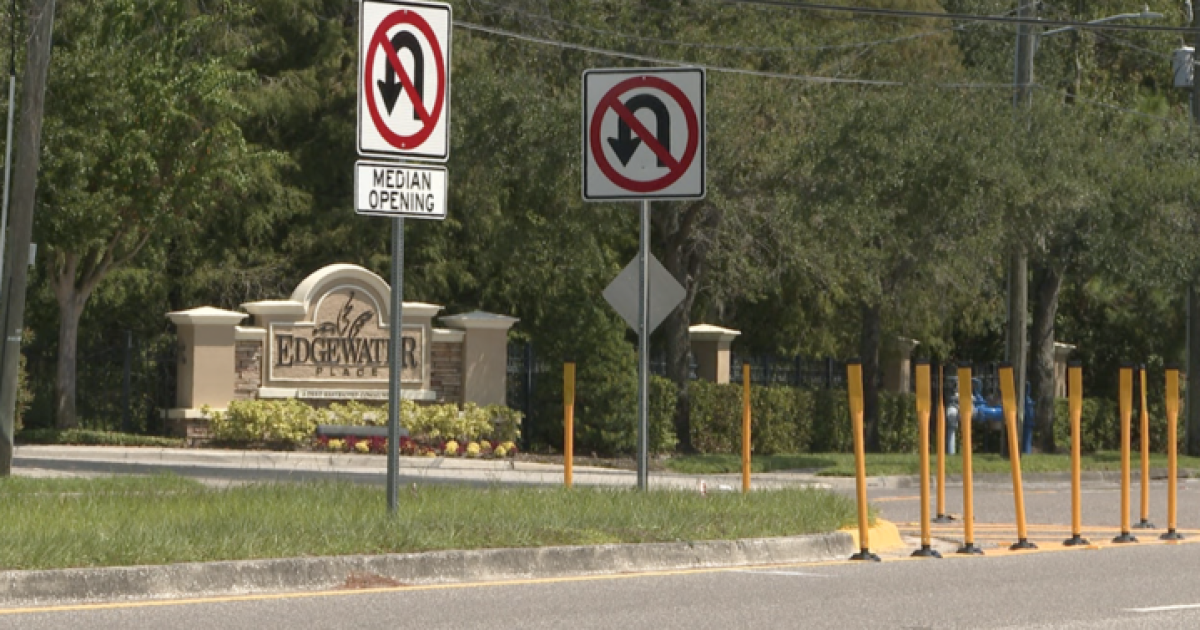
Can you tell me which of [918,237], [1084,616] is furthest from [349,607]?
[918,237]

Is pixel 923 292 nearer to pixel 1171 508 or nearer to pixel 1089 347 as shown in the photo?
pixel 1089 347

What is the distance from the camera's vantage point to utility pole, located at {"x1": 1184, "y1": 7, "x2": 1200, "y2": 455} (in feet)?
113

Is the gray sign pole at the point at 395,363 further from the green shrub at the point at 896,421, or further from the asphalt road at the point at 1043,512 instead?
the green shrub at the point at 896,421

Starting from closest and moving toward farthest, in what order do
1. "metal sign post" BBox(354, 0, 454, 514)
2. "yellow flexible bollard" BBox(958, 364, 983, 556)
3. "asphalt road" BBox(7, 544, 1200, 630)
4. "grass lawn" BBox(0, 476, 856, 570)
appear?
1. "asphalt road" BBox(7, 544, 1200, 630)
2. "grass lawn" BBox(0, 476, 856, 570)
3. "metal sign post" BBox(354, 0, 454, 514)
4. "yellow flexible bollard" BBox(958, 364, 983, 556)

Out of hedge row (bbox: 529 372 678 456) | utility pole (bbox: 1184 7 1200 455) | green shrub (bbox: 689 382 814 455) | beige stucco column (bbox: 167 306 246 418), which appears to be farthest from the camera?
utility pole (bbox: 1184 7 1200 455)

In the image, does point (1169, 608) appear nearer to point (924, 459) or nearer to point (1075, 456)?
point (924, 459)

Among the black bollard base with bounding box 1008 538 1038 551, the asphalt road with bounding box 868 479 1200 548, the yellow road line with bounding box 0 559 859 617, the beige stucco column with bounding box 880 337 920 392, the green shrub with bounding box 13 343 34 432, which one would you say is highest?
the beige stucco column with bounding box 880 337 920 392

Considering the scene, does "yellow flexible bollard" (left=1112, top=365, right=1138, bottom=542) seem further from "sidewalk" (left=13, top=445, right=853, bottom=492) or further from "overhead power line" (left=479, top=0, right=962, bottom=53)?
"overhead power line" (left=479, top=0, right=962, bottom=53)

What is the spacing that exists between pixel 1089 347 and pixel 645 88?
105ft

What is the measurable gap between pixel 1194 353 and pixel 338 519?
25.4m

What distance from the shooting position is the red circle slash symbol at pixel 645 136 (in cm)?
1434

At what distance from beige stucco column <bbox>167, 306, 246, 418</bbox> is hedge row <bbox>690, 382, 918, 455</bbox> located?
26.8ft

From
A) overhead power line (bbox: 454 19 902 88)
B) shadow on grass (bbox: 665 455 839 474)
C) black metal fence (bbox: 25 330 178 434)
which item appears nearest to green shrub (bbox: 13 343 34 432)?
black metal fence (bbox: 25 330 178 434)

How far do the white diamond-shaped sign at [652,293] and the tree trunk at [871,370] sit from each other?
57.9ft
